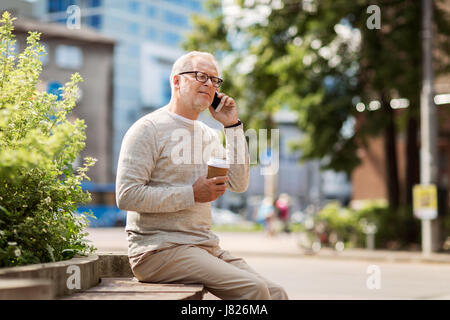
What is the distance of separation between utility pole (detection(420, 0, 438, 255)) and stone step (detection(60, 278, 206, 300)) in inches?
513

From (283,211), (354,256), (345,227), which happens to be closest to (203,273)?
(354,256)

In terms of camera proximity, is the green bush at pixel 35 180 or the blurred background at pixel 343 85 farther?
the blurred background at pixel 343 85

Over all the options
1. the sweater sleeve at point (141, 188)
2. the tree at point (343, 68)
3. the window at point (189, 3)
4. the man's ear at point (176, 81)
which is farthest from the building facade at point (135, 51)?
the sweater sleeve at point (141, 188)

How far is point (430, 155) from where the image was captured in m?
15.4

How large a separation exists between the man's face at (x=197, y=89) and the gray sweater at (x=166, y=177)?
10 cm

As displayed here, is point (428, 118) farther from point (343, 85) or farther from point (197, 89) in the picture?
point (197, 89)

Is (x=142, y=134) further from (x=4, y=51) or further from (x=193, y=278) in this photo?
(x=4, y=51)

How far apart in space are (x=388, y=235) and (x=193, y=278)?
14.8 meters

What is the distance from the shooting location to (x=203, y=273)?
311cm

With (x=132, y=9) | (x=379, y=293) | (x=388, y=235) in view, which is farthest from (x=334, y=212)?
(x=132, y=9)

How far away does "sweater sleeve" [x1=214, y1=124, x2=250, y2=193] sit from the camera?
136 inches

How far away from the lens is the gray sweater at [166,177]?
314cm

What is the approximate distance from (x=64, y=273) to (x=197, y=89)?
1.13 meters

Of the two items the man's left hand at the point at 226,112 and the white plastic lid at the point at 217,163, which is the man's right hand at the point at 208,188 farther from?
the man's left hand at the point at 226,112
